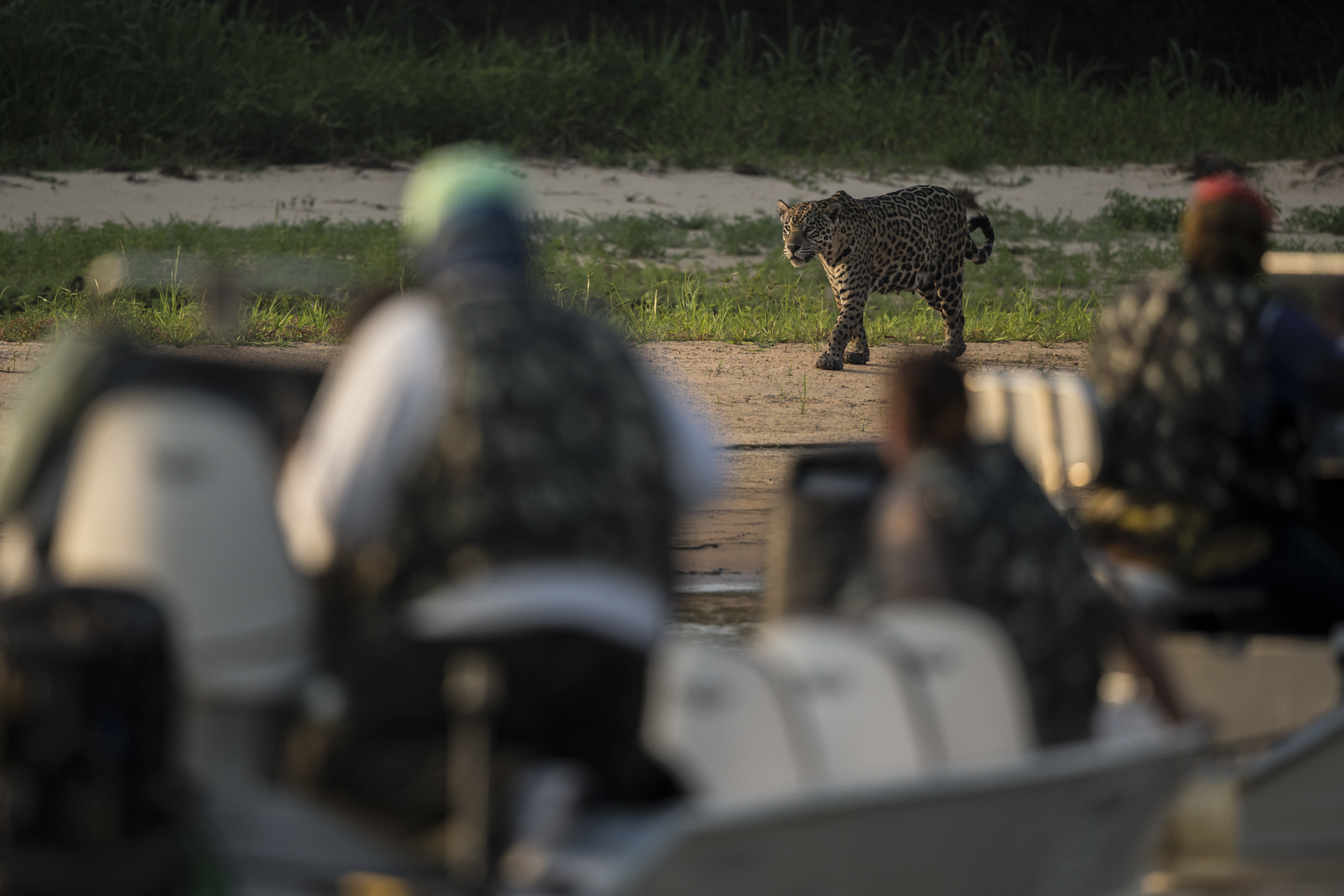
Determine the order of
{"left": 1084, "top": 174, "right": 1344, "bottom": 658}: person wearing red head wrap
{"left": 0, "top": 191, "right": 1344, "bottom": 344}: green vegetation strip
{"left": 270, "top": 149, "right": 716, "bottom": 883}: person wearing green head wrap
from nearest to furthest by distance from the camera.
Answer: {"left": 270, "top": 149, "right": 716, "bottom": 883}: person wearing green head wrap
{"left": 1084, "top": 174, "right": 1344, "bottom": 658}: person wearing red head wrap
{"left": 0, "top": 191, "right": 1344, "bottom": 344}: green vegetation strip

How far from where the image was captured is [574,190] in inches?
690

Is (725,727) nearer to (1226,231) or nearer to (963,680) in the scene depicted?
(963,680)

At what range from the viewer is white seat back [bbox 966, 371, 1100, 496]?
4656mm

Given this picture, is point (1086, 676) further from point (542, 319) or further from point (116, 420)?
point (116, 420)

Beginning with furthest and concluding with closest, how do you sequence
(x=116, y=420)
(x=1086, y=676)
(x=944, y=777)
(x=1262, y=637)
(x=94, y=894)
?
(x=1262, y=637) → (x=1086, y=676) → (x=944, y=777) → (x=116, y=420) → (x=94, y=894)

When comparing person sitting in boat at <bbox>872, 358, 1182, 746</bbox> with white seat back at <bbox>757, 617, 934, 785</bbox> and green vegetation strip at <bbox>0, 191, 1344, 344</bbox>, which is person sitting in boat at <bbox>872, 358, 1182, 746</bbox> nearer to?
white seat back at <bbox>757, 617, 934, 785</bbox>

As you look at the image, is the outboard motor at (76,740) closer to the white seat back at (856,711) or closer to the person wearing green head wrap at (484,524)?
the person wearing green head wrap at (484,524)

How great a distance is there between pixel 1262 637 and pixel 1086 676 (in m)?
0.94

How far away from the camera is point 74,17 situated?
19.2m

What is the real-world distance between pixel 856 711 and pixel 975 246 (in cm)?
1087

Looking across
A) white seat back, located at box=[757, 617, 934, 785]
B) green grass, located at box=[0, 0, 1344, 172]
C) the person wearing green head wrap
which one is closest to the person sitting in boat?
white seat back, located at box=[757, 617, 934, 785]

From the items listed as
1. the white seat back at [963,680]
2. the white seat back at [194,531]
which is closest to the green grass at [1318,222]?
the white seat back at [963,680]

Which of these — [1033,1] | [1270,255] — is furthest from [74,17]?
[1270,255]

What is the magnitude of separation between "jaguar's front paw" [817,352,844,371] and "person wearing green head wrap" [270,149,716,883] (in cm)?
874
